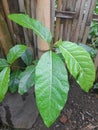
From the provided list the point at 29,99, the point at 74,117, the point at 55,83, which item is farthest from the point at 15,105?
the point at 55,83

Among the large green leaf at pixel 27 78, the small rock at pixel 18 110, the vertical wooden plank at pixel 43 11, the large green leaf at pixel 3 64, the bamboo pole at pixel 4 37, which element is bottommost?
the small rock at pixel 18 110

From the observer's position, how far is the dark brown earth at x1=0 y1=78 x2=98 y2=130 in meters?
1.30

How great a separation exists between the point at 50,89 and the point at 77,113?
831mm

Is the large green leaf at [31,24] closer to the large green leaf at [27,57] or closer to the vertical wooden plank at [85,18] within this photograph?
the large green leaf at [27,57]

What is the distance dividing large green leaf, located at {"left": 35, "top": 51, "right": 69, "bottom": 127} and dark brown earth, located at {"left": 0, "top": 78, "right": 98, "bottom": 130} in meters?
0.74

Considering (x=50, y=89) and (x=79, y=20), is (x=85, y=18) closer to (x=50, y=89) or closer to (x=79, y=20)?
(x=79, y=20)

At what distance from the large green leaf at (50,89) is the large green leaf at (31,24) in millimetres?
92

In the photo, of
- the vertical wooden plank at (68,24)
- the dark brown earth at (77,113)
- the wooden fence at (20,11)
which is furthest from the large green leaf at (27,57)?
the dark brown earth at (77,113)

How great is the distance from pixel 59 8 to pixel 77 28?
0.17 metres

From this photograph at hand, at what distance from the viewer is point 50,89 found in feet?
1.93

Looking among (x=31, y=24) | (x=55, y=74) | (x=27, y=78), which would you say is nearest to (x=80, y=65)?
(x=55, y=74)

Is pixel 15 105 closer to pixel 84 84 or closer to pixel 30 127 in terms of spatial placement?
pixel 30 127

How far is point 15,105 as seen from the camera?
120 centimetres

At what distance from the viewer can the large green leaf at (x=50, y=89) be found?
57 centimetres
